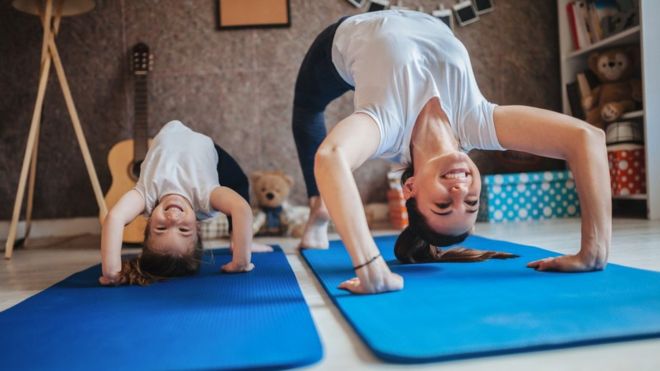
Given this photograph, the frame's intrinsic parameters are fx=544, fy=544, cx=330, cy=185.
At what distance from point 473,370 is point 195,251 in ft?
3.81

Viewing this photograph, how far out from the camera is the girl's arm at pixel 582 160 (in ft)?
4.42

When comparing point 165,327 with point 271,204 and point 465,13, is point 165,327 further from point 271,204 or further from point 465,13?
point 465,13

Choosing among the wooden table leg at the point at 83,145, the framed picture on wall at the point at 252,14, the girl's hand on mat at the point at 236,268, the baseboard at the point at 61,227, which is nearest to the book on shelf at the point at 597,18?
the framed picture on wall at the point at 252,14

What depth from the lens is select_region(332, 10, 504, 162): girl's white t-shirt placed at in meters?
1.45

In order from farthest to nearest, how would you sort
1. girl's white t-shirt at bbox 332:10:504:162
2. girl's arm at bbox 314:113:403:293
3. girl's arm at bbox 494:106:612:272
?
girl's white t-shirt at bbox 332:10:504:162 → girl's arm at bbox 494:106:612:272 → girl's arm at bbox 314:113:403:293

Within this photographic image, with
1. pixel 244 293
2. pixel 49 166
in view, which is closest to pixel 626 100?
pixel 244 293

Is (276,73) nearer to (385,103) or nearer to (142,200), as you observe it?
(142,200)

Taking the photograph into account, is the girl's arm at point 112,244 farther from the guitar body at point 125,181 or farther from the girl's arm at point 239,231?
the guitar body at point 125,181

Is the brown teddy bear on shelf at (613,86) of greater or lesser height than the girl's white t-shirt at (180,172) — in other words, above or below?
above

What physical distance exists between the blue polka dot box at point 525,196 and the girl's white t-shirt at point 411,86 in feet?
5.63

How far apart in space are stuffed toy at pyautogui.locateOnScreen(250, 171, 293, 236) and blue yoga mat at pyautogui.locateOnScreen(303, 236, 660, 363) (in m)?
1.62

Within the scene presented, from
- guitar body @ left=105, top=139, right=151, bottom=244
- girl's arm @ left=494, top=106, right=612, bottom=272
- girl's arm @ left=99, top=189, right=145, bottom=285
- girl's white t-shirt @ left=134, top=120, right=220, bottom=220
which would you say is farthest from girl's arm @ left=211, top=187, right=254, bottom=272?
guitar body @ left=105, top=139, right=151, bottom=244

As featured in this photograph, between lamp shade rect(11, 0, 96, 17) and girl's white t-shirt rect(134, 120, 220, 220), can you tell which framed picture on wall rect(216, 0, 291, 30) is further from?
girl's white t-shirt rect(134, 120, 220, 220)

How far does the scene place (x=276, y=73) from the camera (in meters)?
3.50
